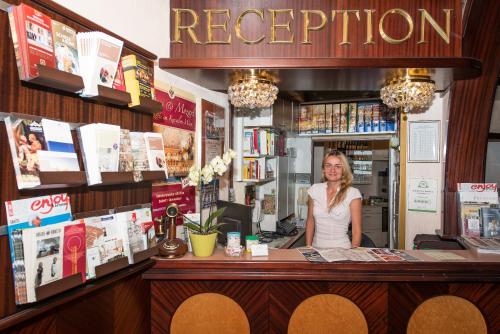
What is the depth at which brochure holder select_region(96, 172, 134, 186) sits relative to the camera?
1.49 m

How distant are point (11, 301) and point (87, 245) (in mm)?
333

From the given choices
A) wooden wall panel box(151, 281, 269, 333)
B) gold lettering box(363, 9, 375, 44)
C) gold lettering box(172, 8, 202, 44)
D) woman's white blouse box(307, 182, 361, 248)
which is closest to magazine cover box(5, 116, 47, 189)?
wooden wall panel box(151, 281, 269, 333)

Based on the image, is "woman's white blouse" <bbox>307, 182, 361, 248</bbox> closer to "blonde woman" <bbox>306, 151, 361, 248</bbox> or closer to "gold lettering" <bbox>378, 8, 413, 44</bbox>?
"blonde woman" <bbox>306, 151, 361, 248</bbox>

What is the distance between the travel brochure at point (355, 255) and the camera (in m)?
2.11

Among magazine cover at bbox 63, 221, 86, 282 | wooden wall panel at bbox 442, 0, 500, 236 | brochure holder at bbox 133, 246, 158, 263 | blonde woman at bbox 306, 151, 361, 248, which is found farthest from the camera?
blonde woman at bbox 306, 151, 361, 248

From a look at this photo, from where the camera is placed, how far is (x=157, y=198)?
238 cm

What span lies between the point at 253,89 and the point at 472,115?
200 centimetres

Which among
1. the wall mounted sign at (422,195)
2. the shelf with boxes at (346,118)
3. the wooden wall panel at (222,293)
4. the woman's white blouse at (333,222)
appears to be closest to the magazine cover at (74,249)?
the wooden wall panel at (222,293)

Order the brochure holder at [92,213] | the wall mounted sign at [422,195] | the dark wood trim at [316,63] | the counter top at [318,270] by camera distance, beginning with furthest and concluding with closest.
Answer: the wall mounted sign at [422,195]
the dark wood trim at [316,63]
the counter top at [318,270]
the brochure holder at [92,213]

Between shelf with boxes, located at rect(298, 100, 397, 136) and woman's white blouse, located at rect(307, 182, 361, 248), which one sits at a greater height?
shelf with boxes, located at rect(298, 100, 397, 136)

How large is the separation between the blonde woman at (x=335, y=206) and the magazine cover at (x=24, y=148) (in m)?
2.16

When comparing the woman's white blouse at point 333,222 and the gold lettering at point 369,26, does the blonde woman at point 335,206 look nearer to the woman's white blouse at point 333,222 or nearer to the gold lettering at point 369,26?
the woman's white blouse at point 333,222

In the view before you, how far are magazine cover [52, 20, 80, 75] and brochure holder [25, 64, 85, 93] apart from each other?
49 mm

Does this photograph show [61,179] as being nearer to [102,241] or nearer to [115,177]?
[115,177]
